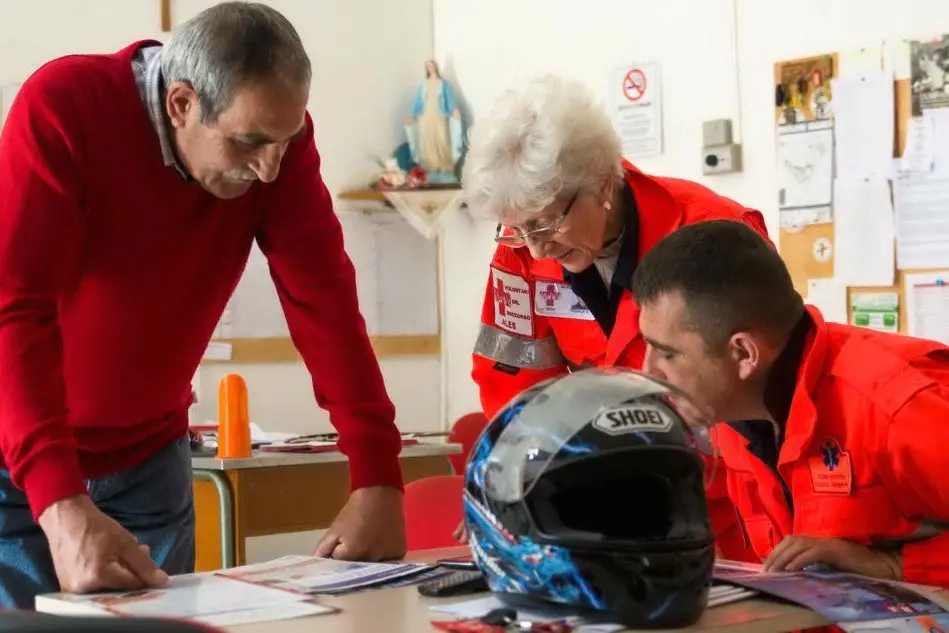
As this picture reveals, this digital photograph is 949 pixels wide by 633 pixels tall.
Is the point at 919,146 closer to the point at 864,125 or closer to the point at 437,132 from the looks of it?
the point at 864,125

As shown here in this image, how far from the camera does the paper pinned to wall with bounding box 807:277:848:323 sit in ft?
11.5

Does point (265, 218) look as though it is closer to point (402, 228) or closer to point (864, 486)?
point (864, 486)

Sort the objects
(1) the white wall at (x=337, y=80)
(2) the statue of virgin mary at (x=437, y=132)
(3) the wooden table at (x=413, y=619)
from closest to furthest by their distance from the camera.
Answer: (3) the wooden table at (x=413, y=619), (1) the white wall at (x=337, y=80), (2) the statue of virgin mary at (x=437, y=132)

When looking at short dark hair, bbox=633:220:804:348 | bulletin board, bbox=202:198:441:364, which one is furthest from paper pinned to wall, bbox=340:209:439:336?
short dark hair, bbox=633:220:804:348

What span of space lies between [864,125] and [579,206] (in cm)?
169

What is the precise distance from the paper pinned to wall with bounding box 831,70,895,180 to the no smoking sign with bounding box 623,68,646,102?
2.57 feet

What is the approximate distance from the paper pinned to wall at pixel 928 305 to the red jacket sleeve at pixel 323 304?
6.62 ft

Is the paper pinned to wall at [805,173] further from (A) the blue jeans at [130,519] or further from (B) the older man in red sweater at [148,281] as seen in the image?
(A) the blue jeans at [130,519]

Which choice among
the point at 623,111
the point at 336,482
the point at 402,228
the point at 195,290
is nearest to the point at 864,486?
the point at 195,290

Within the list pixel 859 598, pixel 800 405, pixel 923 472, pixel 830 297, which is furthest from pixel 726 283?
pixel 830 297

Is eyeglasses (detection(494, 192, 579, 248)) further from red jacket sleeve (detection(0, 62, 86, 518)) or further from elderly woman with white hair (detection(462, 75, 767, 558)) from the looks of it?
red jacket sleeve (detection(0, 62, 86, 518))

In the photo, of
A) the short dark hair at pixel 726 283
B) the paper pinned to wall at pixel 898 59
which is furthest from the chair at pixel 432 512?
the paper pinned to wall at pixel 898 59

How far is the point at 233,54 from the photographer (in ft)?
5.18

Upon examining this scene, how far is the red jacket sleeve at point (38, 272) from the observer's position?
1416mm
